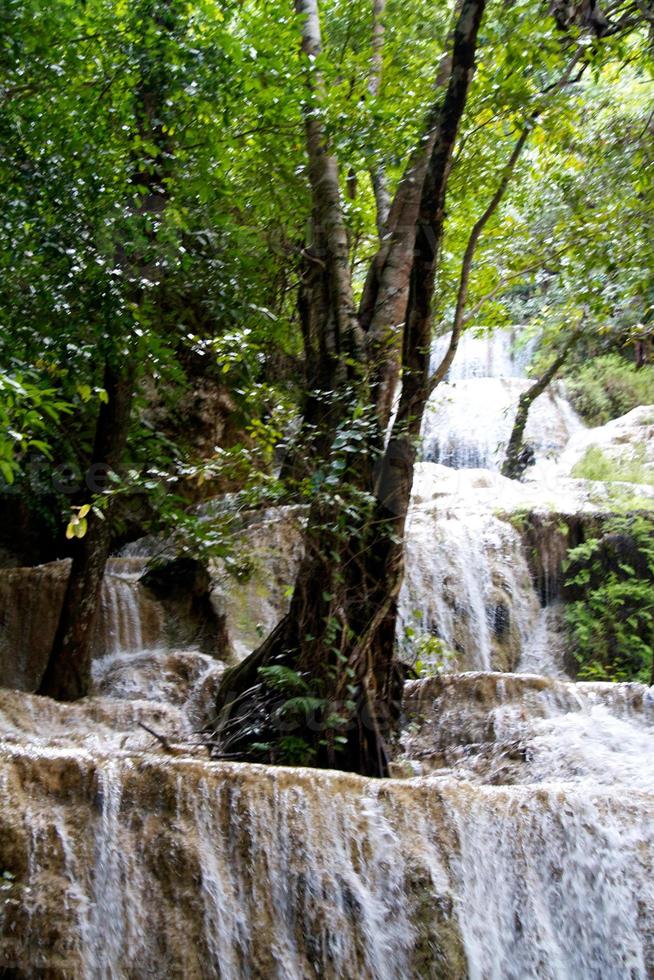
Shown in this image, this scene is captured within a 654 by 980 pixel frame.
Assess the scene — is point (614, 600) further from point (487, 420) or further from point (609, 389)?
point (609, 389)

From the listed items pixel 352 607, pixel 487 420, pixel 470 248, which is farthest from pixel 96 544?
pixel 487 420

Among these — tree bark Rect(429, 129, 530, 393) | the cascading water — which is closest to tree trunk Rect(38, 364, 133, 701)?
the cascading water

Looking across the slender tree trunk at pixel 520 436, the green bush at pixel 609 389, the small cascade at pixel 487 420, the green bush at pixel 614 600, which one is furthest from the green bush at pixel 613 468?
the green bush at pixel 609 389

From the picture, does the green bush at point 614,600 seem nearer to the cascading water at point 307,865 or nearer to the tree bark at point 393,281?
the cascading water at point 307,865

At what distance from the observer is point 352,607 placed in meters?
6.10

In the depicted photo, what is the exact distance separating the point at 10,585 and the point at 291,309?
13.6 ft

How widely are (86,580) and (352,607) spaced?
2.44 meters

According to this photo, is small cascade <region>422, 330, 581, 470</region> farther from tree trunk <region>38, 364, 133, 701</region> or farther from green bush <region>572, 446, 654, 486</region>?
tree trunk <region>38, 364, 133, 701</region>

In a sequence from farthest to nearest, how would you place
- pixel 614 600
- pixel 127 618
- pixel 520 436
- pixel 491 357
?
1. pixel 491 357
2. pixel 520 436
3. pixel 614 600
4. pixel 127 618

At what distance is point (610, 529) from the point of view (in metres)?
11.3

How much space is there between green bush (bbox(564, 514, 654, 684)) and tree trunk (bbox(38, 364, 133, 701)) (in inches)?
231

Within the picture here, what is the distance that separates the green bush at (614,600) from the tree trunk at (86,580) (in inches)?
231

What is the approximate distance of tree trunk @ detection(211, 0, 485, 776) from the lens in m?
5.79

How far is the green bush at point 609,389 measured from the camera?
1780cm
